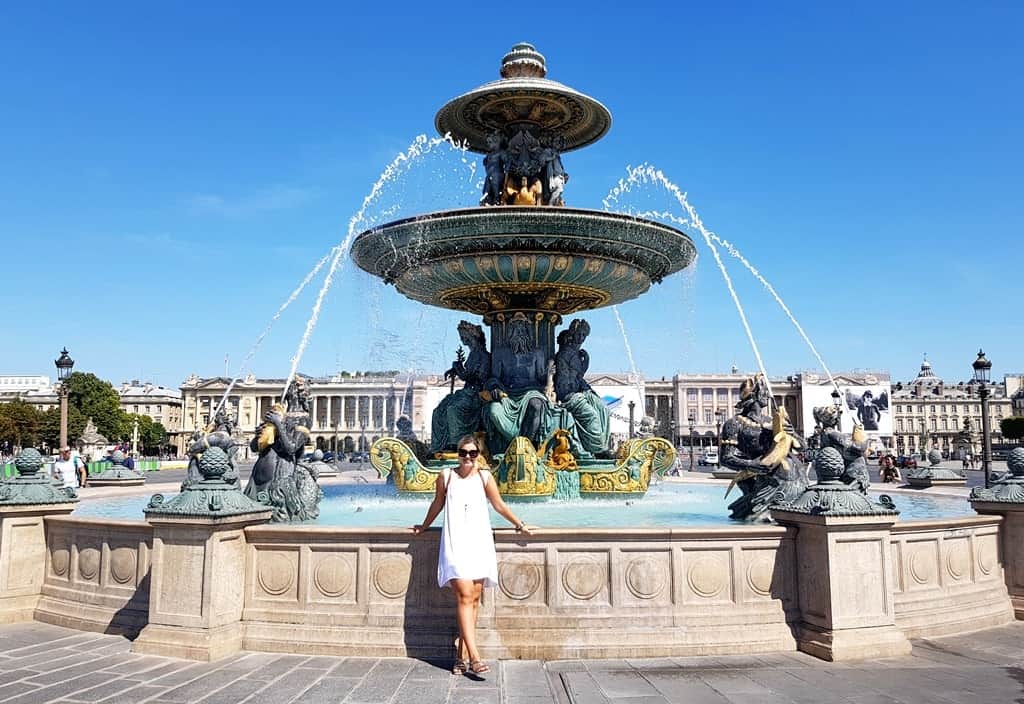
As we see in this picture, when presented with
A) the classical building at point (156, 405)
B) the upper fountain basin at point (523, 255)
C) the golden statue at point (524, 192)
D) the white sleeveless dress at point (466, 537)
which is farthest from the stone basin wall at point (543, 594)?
the classical building at point (156, 405)

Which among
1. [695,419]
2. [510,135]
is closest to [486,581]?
[510,135]

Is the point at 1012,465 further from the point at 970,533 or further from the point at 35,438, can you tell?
the point at 35,438

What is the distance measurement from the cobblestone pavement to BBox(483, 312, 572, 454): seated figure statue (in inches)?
278

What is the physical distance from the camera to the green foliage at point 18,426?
8481 cm

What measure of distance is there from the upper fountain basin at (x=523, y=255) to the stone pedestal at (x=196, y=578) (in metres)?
6.76

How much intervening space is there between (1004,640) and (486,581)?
415cm

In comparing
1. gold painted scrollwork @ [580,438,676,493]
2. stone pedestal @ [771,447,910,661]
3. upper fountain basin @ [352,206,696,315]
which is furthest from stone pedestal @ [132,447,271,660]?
gold painted scrollwork @ [580,438,676,493]

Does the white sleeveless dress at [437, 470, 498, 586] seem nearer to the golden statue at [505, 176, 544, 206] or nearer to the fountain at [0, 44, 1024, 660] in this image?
the fountain at [0, 44, 1024, 660]

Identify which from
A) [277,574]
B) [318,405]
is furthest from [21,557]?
[318,405]

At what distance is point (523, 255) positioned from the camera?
40.5ft

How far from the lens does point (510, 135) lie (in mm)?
14742

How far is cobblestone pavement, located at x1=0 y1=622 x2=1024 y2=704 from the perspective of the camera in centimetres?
475

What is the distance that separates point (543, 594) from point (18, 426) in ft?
319

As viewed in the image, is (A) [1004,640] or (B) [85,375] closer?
(A) [1004,640]
